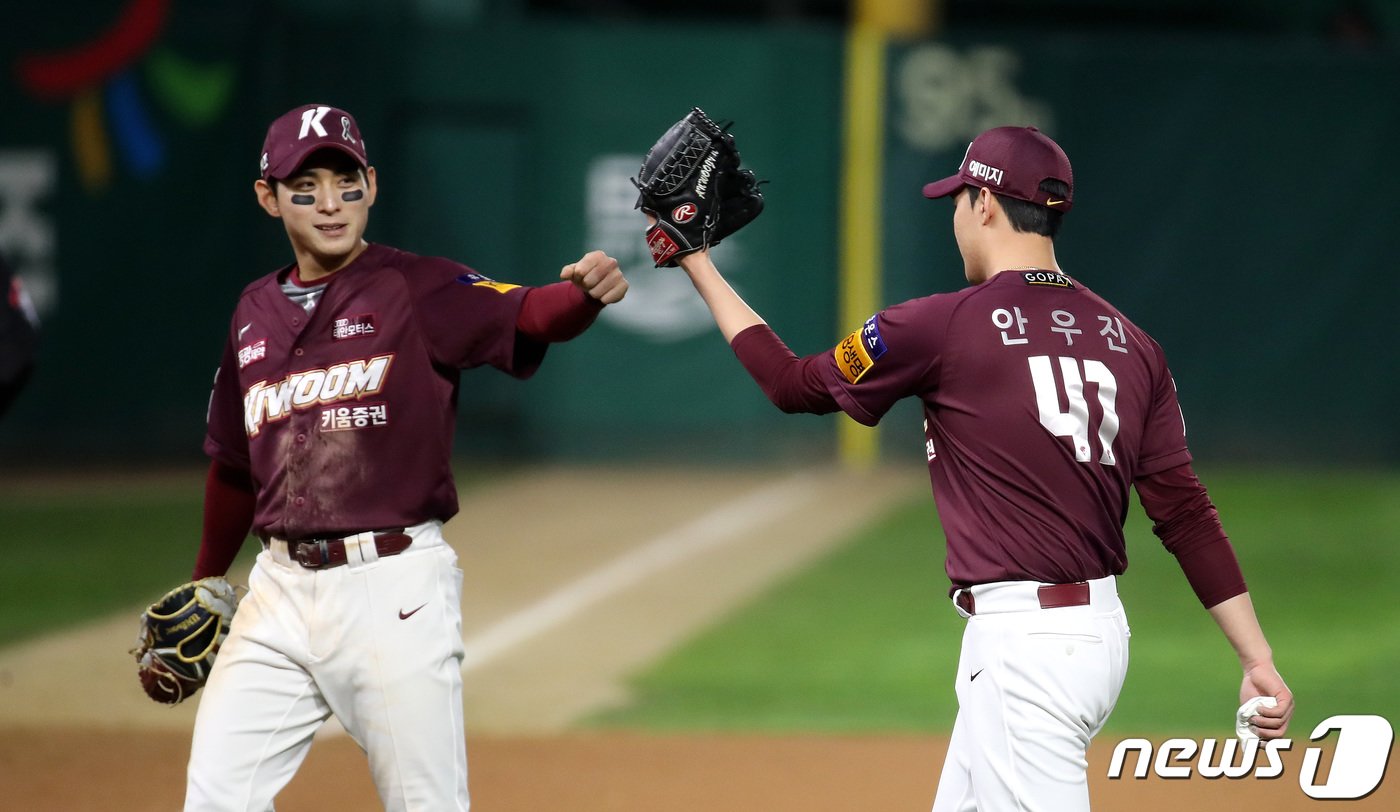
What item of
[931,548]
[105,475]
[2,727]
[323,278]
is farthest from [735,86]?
[323,278]

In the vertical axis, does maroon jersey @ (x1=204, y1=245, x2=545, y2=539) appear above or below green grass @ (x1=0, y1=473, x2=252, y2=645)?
above

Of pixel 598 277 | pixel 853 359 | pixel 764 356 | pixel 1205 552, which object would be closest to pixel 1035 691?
pixel 1205 552

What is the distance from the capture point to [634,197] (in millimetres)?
12883

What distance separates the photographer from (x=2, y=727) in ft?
21.8

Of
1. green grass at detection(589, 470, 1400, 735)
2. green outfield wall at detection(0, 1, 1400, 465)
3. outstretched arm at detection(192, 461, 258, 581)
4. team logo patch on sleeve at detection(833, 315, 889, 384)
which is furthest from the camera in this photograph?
green outfield wall at detection(0, 1, 1400, 465)

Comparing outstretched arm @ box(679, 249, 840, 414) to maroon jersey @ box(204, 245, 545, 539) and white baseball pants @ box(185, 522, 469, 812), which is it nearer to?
maroon jersey @ box(204, 245, 545, 539)

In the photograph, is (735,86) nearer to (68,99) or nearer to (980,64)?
(980,64)

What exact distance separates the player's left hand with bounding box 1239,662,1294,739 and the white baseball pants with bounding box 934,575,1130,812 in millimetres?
304

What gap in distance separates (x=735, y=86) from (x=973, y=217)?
31.9ft

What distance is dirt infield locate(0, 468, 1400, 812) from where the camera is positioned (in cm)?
574

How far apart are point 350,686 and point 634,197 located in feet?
31.2

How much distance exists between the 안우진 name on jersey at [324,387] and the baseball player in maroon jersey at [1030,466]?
2.94 ft

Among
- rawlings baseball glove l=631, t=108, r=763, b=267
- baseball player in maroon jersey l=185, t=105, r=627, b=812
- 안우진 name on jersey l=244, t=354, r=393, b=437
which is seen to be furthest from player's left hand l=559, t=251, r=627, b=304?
안우진 name on jersey l=244, t=354, r=393, b=437

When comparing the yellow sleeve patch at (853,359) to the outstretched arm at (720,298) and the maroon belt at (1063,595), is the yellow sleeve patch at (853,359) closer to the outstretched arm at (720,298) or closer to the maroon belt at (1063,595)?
the outstretched arm at (720,298)
